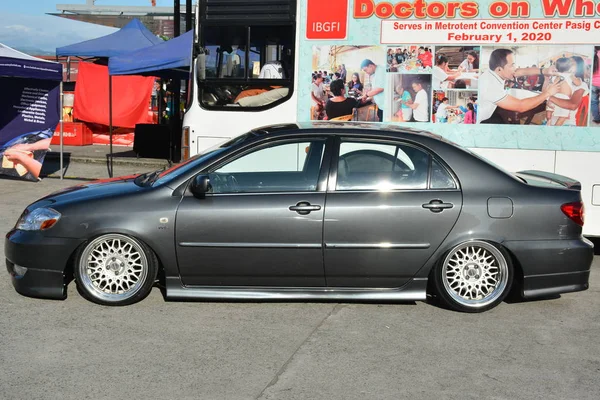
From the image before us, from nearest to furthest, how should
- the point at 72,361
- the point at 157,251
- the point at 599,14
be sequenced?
1. the point at 72,361
2. the point at 157,251
3. the point at 599,14

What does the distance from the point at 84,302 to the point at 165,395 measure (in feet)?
6.79

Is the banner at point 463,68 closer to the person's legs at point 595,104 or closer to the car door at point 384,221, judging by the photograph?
the person's legs at point 595,104

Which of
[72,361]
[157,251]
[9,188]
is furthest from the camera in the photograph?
[9,188]

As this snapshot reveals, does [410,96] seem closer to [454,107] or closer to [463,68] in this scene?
[454,107]

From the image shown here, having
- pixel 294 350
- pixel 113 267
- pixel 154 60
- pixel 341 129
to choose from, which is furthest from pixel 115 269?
pixel 154 60

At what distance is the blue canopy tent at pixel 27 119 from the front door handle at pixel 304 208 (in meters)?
9.32

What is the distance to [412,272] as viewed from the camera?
5.86 metres

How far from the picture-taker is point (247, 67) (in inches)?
327

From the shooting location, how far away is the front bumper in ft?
19.0

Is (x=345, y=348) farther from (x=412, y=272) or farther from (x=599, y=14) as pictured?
(x=599, y=14)

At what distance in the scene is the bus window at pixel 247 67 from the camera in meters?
8.20

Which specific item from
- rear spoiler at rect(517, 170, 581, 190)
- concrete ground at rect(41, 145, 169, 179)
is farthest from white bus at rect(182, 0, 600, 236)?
concrete ground at rect(41, 145, 169, 179)

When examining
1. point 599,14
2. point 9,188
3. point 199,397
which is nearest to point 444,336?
point 199,397

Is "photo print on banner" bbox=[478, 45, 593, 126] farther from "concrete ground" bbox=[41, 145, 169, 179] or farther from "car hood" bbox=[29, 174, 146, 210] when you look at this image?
"concrete ground" bbox=[41, 145, 169, 179]
